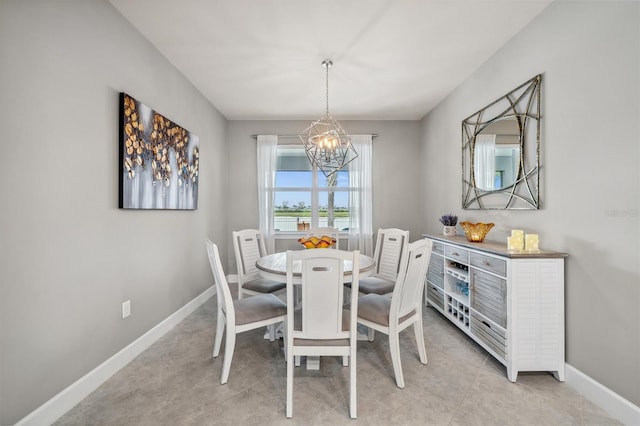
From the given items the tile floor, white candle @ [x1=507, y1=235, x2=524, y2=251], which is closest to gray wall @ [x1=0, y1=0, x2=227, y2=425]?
the tile floor

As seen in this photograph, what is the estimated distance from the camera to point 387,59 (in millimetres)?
2725

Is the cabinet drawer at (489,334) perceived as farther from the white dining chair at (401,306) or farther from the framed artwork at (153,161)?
the framed artwork at (153,161)

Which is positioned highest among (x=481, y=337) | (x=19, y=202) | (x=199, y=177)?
(x=199, y=177)

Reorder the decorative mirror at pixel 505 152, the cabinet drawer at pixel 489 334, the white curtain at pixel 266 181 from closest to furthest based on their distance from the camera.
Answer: the cabinet drawer at pixel 489 334
the decorative mirror at pixel 505 152
the white curtain at pixel 266 181

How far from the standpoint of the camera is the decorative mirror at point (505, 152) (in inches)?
86.4

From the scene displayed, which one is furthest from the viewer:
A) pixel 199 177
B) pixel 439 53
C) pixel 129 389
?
pixel 199 177

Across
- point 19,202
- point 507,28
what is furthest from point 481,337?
point 19,202

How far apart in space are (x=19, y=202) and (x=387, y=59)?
9.64 feet

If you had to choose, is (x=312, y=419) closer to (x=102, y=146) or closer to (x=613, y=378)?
(x=613, y=378)

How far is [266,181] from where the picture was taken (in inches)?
178

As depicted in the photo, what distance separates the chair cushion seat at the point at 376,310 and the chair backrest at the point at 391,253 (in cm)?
83

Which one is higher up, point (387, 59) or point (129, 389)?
point (387, 59)

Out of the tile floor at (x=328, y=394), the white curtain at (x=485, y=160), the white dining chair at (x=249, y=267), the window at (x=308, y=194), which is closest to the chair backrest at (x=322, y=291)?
the tile floor at (x=328, y=394)

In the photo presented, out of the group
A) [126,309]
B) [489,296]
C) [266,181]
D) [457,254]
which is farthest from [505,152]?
[126,309]
